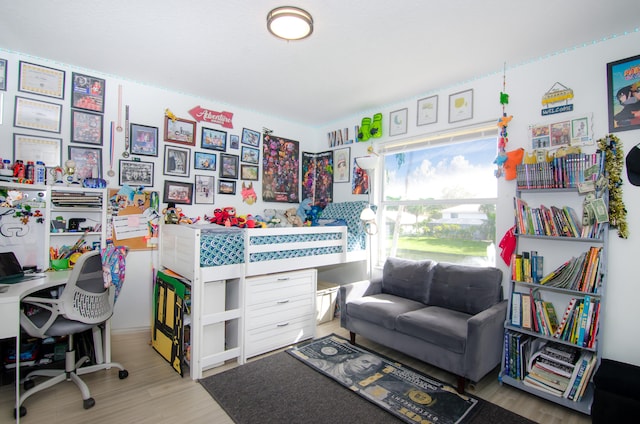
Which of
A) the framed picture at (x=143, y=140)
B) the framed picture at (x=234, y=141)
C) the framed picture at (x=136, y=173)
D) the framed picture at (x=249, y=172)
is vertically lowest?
the framed picture at (x=136, y=173)

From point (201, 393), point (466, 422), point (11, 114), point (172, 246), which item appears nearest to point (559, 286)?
point (466, 422)

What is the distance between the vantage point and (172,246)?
287 cm

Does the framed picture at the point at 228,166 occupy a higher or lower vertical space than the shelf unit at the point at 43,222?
higher

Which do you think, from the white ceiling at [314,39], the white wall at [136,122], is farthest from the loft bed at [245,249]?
the white ceiling at [314,39]

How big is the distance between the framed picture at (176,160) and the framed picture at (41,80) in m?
1.00

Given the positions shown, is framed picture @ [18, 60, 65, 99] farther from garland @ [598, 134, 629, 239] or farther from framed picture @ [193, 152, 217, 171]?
garland @ [598, 134, 629, 239]

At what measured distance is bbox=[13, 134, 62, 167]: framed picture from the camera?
271 cm

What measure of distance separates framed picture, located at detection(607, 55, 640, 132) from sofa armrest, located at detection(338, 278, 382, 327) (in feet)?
7.63

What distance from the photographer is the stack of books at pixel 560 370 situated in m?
2.09

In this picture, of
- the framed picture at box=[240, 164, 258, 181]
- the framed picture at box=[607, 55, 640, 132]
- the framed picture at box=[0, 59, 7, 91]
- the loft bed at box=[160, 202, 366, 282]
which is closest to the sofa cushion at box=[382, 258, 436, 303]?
the loft bed at box=[160, 202, 366, 282]

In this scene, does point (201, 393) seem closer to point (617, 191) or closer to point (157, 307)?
point (157, 307)

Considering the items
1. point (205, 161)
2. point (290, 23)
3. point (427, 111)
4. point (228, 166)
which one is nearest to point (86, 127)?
point (205, 161)

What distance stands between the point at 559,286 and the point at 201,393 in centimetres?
268

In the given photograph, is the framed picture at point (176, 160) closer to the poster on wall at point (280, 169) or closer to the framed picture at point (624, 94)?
the poster on wall at point (280, 169)
